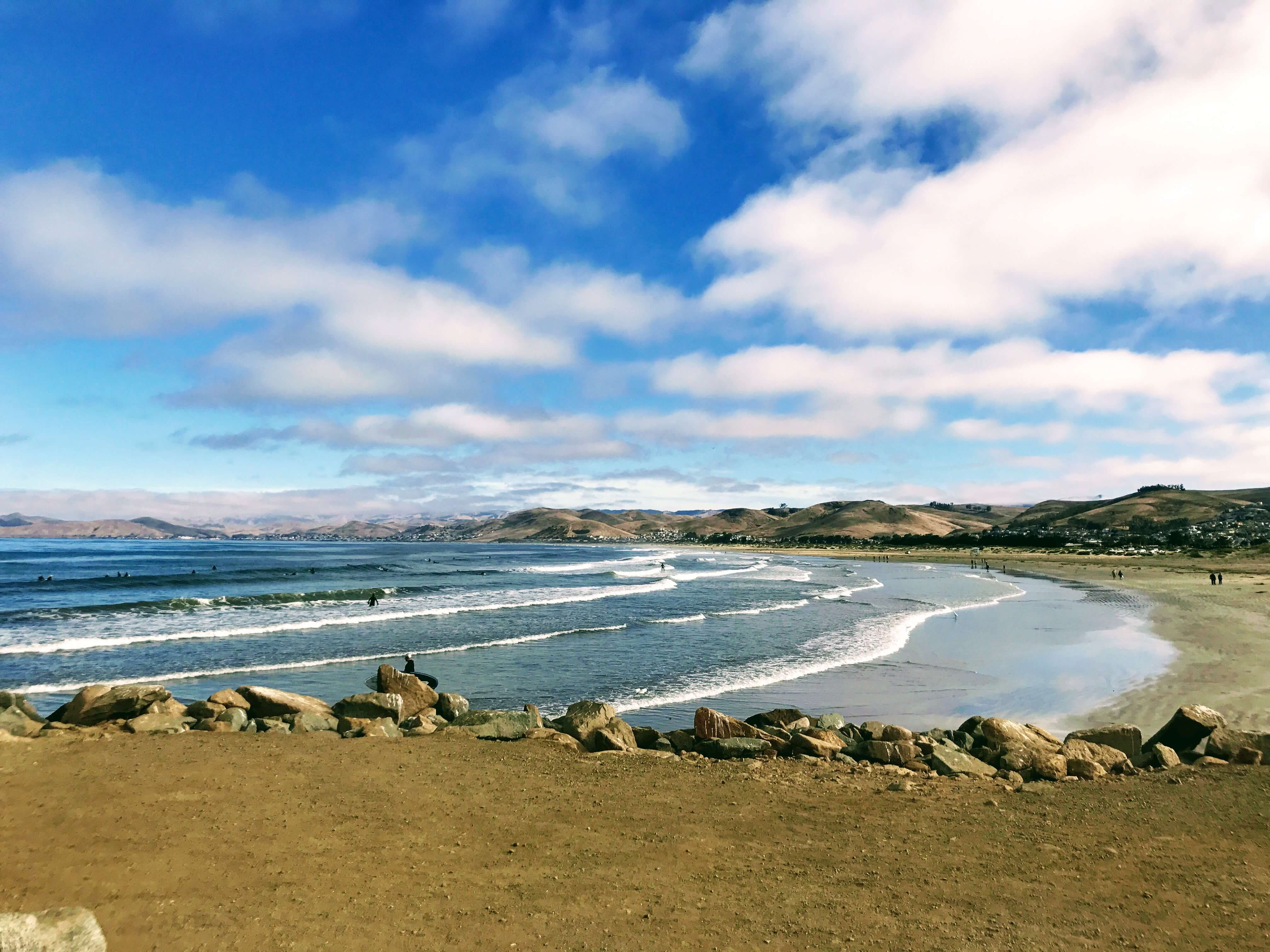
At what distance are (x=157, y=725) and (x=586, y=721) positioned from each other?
7452 mm

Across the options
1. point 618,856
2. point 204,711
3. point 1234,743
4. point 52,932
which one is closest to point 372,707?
point 204,711

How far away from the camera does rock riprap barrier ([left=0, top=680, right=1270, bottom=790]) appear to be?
9.67 m

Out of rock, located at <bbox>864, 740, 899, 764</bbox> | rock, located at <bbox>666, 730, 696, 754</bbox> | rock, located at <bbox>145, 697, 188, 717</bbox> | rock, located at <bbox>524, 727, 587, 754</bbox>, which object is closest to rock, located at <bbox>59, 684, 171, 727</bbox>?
rock, located at <bbox>145, 697, 188, 717</bbox>

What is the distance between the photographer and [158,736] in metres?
11.2

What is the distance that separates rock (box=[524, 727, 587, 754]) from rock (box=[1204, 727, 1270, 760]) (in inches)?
363

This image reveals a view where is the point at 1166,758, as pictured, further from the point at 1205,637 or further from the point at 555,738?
the point at 1205,637

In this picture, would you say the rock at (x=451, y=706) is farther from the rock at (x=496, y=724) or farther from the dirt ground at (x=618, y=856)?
the dirt ground at (x=618, y=856)

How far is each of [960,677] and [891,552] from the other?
355 ft

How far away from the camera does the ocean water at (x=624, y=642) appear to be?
16984 mm

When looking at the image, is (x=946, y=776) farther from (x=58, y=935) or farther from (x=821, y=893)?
(x=58, y=935)

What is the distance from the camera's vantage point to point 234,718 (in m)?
11.9

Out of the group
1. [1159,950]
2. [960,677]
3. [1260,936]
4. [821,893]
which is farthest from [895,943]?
[960,677]

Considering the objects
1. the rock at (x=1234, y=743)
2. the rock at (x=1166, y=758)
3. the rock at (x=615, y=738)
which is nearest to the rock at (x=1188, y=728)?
the rock at (x=1234, y=743)

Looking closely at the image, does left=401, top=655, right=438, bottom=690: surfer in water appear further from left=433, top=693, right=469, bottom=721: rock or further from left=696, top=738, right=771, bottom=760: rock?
left=696, top=738, right=771, bottom=760: rock
